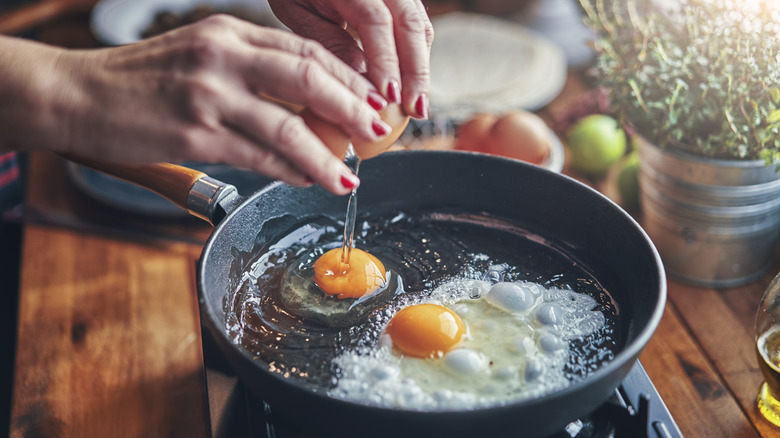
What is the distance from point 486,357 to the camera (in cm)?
97

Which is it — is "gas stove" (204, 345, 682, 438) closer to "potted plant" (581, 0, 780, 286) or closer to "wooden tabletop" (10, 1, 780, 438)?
"wooden tabletop" (10, 1, 780, 438)

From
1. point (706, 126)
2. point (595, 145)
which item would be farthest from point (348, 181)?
point (595, 145)

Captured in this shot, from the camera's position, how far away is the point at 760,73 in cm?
125

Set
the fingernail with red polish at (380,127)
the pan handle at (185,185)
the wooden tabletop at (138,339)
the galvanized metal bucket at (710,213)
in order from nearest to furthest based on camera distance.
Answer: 1. the fingernail with red polish at (380,127)
2. the pan handle at (185,185)
3. the wooden tabletop at (138,339)
4. the galvanized metal bucket at (710,213)

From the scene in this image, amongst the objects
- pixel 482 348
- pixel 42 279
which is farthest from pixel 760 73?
pixel 42 279

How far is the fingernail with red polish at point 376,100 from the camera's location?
34.3 inches

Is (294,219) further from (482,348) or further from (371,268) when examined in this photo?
(482,348)

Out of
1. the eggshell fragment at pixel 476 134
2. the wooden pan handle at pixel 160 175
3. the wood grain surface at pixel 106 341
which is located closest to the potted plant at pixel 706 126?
the eggshell fragment at pixel 476 134

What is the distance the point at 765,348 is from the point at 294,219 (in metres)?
0.87

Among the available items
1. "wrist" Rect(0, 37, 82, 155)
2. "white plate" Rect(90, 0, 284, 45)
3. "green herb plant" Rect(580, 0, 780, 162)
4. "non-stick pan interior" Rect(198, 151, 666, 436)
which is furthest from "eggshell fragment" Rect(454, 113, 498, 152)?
"wrist" Rect(0, 37, 82, 155)

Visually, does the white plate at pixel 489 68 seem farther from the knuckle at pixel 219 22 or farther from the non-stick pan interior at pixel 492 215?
the knuckle at pixel 219 22

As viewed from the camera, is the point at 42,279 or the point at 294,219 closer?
the point at 294,219

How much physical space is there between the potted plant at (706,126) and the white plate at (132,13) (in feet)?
4.16

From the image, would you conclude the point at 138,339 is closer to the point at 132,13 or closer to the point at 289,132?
the point at 289,132
